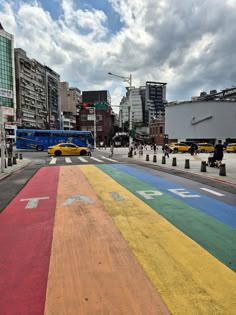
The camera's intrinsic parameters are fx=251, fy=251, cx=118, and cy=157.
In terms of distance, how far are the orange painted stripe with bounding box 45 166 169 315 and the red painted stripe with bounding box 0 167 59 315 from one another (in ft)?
0.52

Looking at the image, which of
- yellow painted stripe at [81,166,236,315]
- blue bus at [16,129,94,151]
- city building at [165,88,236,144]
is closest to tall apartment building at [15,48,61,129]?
blue bus at [16,129,94,151]

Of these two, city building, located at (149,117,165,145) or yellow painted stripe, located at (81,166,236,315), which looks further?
city building, located at (149,117,165,145)

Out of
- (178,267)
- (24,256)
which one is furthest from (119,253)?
(24,256)

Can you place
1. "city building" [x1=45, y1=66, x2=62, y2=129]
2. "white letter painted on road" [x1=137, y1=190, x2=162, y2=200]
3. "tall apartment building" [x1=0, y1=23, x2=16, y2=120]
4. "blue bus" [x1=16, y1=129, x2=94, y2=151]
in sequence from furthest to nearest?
"city building" [x1=45, y1=66, x2=62, y2=129], "tall apartment building" [x1=0, y1=23, x2=16, y2=120], "blue bus" [x1=16, y1=129, x2=94, y2=151], "white letter painted on road" [x1=137, y1=190, x2=162, y2=200]

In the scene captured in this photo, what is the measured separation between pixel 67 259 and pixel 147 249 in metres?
1.46

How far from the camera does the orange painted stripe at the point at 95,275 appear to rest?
3.07m

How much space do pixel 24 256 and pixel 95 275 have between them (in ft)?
4.76

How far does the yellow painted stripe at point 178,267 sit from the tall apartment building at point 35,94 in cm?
8808

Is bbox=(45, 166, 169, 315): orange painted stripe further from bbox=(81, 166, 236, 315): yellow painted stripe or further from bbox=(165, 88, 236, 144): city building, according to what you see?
bbox=(165, 88, 236, 144): city building

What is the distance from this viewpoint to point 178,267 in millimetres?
4000

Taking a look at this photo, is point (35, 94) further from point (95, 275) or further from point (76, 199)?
point (95, 275)

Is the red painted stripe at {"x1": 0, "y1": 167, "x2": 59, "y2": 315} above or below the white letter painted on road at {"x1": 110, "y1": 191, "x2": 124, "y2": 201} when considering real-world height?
below

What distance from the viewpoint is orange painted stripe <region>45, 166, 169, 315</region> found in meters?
3.07

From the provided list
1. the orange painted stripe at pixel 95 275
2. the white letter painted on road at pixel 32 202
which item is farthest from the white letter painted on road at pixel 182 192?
the white letter painted on road at pixel 32 202
